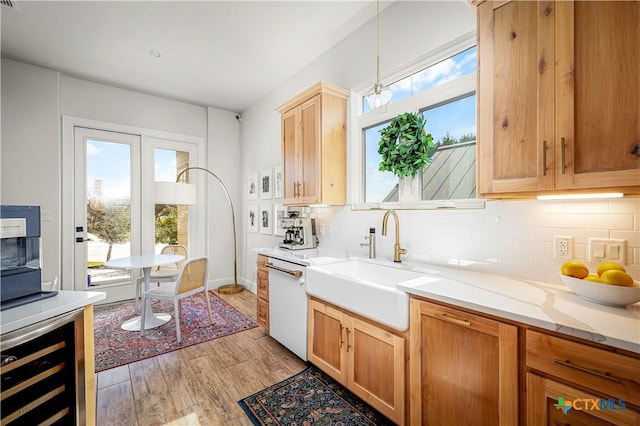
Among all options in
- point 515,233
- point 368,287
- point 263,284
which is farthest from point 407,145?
point 263,284

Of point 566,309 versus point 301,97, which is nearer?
point 566,309

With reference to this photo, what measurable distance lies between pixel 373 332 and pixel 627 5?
6.02 feet

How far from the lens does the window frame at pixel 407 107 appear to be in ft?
6.13

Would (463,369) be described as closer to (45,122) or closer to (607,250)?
(607,250)

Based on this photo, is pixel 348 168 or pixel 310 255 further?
pixel 348 168

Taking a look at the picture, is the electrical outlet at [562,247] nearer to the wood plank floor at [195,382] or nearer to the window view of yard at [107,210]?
the wood plank floor at [195,382]

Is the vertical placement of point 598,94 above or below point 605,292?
above

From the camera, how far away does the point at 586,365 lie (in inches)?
36.4

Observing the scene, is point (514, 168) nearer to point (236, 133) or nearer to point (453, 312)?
point (453, 312)

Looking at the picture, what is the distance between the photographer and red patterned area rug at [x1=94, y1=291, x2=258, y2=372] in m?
2.50

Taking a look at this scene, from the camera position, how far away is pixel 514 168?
1.32 m

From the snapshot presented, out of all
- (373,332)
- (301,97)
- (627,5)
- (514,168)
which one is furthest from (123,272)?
(627,5)

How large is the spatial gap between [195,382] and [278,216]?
6.90ft

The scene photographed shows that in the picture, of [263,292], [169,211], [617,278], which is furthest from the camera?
[169,211]
